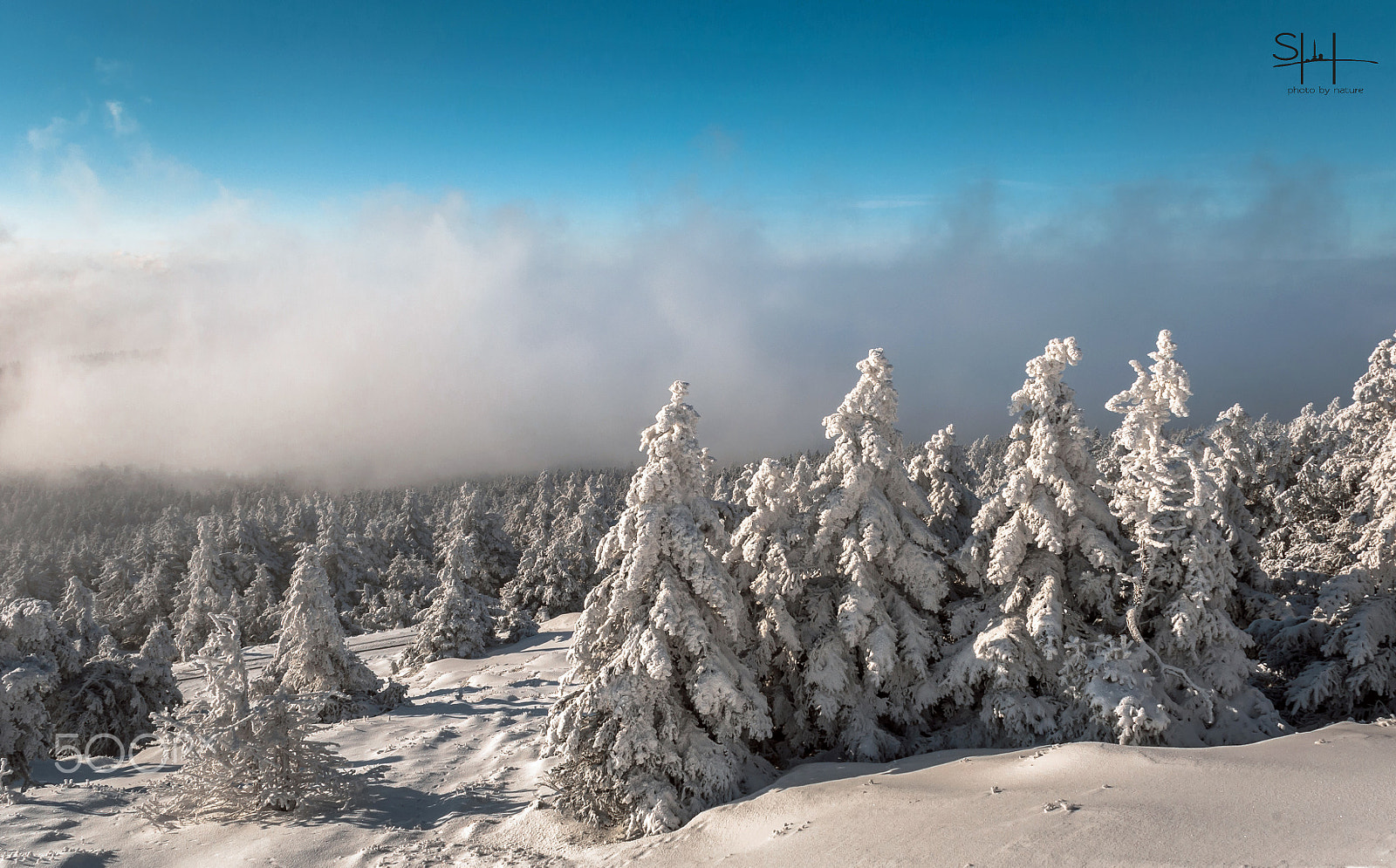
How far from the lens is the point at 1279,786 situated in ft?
33.8

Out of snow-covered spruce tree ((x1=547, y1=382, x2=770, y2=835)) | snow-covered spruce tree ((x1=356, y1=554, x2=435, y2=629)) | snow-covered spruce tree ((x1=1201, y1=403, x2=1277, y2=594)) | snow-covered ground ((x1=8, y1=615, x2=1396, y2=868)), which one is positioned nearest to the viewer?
snow-covered ground ((x1=8, y1=615, x2=1396, y2=868))

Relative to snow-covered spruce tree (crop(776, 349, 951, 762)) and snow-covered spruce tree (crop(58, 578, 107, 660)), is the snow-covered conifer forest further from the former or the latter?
snow-covered spruce tree (crop(58, 578, 107, 660))

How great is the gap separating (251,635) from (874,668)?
68.8 m

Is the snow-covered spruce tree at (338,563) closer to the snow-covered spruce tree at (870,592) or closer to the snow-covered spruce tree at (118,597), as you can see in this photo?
the snow-covered spruce tree at (118,597)

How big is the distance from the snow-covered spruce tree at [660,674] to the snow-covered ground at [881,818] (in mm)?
965

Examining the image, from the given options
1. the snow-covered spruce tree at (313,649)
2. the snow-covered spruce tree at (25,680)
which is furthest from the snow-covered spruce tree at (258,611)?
the snow-covered spruce tree at (25,680)

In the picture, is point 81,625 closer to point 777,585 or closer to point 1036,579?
point 777,585

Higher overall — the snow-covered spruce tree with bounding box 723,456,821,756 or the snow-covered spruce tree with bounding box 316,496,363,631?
the snow-covered spruce tree with bounding box 723,456,821,756

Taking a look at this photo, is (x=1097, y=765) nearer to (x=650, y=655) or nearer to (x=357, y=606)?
(x=650, y=655)

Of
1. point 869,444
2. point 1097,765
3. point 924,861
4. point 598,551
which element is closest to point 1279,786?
point 1097,765

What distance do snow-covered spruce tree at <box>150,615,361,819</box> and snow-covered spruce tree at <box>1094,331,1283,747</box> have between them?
709 inches

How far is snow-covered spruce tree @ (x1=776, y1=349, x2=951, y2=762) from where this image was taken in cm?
1666

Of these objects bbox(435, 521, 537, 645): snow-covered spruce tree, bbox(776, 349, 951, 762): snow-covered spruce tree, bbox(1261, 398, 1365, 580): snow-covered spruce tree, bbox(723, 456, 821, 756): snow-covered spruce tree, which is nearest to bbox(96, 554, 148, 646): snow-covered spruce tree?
bbox(435, 521, 537, 645): snow-covered spruce tree

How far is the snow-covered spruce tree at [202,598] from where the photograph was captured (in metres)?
57.7
